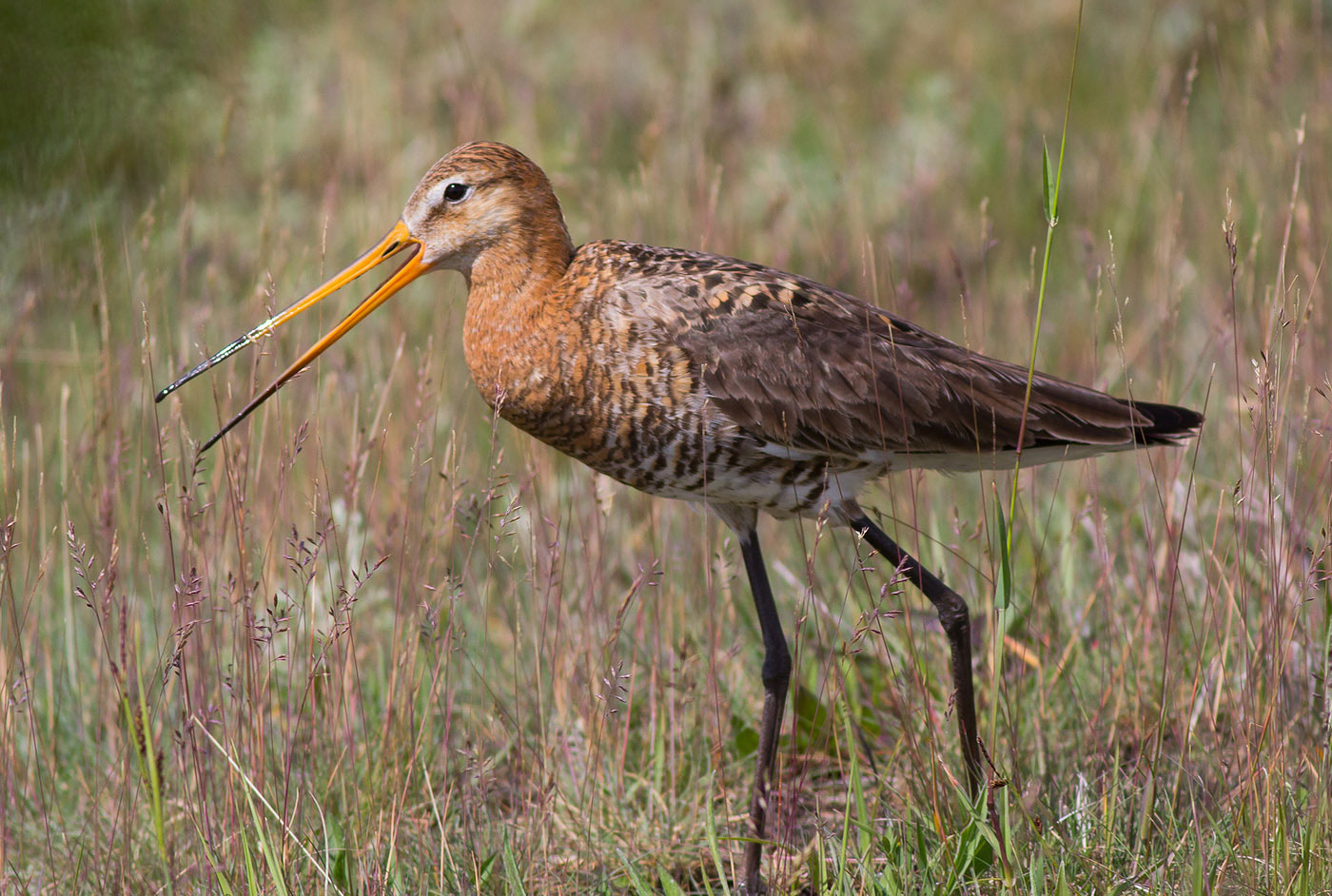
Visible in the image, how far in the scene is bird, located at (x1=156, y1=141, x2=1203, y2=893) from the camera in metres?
3.29

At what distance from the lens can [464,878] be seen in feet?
10.2

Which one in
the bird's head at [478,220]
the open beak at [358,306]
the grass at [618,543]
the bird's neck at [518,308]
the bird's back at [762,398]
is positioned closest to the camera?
the grass at [618,543]

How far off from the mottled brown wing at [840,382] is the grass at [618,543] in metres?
0.19

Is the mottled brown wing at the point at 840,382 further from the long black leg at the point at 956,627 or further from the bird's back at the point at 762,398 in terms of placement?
the long black leg at the point at 956,627

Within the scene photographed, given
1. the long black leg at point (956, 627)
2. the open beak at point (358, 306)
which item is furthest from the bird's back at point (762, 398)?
the open beak at point (358, 306)

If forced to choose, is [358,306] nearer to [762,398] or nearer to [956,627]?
[762,398]

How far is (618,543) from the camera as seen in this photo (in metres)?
4.98

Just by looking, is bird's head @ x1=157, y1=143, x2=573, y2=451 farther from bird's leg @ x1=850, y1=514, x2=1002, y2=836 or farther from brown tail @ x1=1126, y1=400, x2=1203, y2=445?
brown tail @ x1=1126, y1=400, x2=1203, y2=445

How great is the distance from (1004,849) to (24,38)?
2.29 m

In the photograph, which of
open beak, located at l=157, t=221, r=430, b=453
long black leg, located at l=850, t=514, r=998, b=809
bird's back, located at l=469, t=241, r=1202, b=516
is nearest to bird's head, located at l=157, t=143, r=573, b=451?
A: open beak, located at l=157, t=221, r=430, b=453

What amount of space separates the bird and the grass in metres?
0.16

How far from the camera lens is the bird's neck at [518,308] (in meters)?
3.40

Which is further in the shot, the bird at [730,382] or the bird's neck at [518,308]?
the bird's neck at [518,308]

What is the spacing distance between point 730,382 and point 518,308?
60cm
